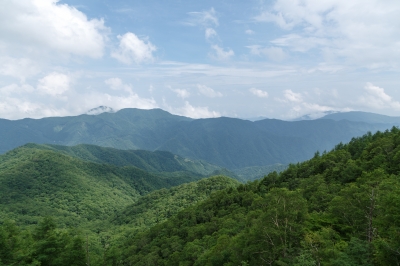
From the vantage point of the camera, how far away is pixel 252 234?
88.8 feet

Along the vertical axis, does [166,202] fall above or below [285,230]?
below

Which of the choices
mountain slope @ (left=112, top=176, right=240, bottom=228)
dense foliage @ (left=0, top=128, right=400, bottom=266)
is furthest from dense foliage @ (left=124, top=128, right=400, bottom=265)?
mountain slope @ (left=112, top=176, right=240, bottom=228)

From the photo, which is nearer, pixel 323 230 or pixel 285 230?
pixel 285 230

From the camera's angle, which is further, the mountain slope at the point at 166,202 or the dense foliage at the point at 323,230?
the mountain slope at the point at 166,202

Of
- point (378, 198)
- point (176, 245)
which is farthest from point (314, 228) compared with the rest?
point (176, 245)

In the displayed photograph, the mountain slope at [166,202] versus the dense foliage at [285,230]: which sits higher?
the dense foliage at [285,230]

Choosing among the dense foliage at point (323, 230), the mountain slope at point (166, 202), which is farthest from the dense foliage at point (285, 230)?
the mountain slope at point (166, 202)

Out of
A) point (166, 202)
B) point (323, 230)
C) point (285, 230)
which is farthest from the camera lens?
point (166, 202)

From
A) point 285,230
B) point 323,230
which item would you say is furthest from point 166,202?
point 285,230

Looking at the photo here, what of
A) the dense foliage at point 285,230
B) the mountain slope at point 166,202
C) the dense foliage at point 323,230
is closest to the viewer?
the dense foliage at point 323,230

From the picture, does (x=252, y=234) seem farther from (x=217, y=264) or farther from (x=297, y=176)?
(x=297, y=176)

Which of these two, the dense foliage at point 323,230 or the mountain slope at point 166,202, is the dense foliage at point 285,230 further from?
the mountain slope at point 166,202

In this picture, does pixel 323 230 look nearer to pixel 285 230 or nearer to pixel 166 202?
pixel 285 230

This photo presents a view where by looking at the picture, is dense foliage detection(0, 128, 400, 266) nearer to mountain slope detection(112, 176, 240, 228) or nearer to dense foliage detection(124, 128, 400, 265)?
dense foliage detection(124, 128, 400, 265)
